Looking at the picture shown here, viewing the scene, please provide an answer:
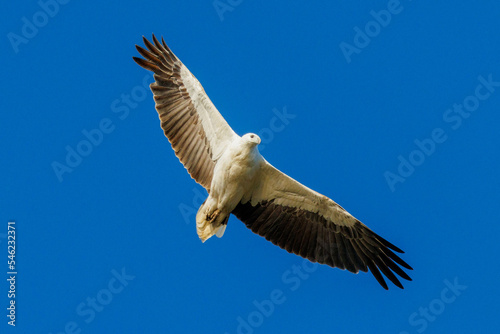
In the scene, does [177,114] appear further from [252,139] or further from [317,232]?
[317,232]

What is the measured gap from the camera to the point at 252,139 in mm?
11859

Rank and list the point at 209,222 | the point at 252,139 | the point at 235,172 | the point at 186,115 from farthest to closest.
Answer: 1. the point at 186,115
2. the point at 209,222
3. the point at 235,172
4. the point at 252,139

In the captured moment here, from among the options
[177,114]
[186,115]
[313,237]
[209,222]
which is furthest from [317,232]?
[177,114]

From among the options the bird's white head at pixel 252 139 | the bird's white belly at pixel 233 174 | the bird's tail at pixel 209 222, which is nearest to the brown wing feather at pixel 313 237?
the bird's tail at pixel 209 222

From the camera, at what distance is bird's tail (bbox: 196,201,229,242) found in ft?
41.4

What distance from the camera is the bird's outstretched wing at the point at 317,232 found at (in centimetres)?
1302

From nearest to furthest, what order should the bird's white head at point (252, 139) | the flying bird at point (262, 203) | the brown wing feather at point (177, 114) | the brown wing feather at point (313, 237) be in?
the bird's white head at point (252, 139) < the flying bird at point (262, 203) < the brown wing feather at point (177, 114) < the brown wing feather at point (313, 237)

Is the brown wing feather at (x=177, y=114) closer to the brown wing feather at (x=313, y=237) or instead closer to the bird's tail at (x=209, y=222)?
the bird's tail at (x=209, y=222)

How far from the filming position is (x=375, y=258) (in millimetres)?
13117

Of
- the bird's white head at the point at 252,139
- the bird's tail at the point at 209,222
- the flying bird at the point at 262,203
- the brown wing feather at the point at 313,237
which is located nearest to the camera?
the bird's white head at the point at 252,139

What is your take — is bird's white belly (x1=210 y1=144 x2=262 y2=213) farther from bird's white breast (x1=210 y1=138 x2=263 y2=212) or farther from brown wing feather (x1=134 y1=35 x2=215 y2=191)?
brown wing feather (x1=134 y1=35 x2=215 y2=191)

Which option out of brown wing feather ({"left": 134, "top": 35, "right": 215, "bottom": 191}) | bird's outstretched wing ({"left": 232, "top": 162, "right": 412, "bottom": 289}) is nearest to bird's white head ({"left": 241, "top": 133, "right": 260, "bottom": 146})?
brown wing feather ({"left": 134, "top": 35, "right": 215, "bottom": 191})

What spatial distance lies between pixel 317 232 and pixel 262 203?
1207 millimetres

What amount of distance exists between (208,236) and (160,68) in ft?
11.2
